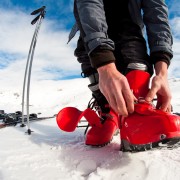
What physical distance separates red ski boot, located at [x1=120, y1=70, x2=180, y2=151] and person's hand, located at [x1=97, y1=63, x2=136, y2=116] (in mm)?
66

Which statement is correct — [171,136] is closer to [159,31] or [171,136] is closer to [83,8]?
[159,31]

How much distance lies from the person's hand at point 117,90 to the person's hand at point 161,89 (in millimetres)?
141

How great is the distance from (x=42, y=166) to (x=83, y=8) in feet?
2.92

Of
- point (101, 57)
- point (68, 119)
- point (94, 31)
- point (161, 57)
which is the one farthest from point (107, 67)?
point (68, 119)

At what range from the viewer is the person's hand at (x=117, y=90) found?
975 millimetres

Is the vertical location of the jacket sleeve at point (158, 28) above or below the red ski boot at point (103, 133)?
above

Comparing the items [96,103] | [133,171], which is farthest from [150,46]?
[133,171]

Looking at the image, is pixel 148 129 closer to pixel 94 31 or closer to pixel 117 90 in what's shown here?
pixel 117 90

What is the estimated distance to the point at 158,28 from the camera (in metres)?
1.43

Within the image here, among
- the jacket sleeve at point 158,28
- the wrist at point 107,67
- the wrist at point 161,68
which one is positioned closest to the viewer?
the wrist at point 107,67

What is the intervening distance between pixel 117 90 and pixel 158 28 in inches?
27.0

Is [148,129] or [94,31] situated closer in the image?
[148,129]

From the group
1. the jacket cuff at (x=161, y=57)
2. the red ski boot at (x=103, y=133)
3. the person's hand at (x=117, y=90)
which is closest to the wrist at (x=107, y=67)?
the person's hand at (x=117, y=90)

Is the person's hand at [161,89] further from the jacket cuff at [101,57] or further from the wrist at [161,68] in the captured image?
the jacket cuff at [101,57]
